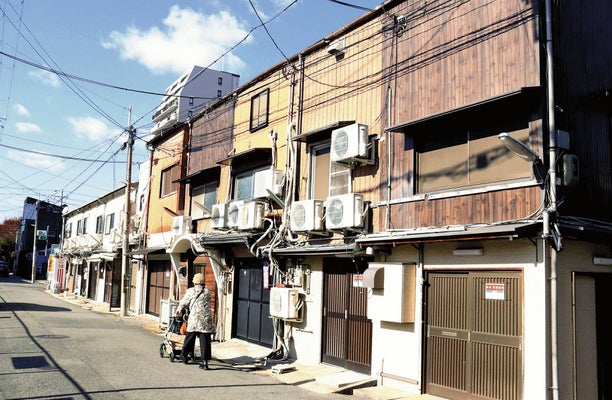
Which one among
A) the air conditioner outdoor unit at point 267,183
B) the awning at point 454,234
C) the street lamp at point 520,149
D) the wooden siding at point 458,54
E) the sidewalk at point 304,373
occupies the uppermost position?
the wooden siding at point 458,54

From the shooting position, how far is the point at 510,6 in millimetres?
8547

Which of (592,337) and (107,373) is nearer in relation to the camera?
(592,337)

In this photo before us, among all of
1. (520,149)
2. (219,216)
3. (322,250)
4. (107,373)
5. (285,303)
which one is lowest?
(107,373)

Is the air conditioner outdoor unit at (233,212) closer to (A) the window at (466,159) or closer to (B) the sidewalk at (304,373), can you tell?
(B) the sidewalk at (304,373)

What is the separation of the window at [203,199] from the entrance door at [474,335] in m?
9.60

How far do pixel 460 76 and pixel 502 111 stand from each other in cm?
106

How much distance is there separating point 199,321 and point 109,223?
73.1 feet

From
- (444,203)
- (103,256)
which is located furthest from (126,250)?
(444,203)

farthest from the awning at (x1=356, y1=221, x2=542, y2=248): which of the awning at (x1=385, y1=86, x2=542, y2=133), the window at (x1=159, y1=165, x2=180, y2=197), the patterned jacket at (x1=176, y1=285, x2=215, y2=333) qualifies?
the window at (x1=159, y1=165, x2=180, y2=197)

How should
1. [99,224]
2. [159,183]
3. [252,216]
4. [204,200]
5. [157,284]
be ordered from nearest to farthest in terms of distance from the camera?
[252,216], [204,200], [157,284], [159,183], [99,224]

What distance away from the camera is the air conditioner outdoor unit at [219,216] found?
14883mm

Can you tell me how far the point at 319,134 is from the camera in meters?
12.4

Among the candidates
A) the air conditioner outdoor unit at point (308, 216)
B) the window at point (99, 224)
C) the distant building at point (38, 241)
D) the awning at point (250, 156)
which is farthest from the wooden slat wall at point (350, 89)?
the distant building at point (38, 241)

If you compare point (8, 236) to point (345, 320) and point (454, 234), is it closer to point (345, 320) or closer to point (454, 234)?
point (345, 320)
